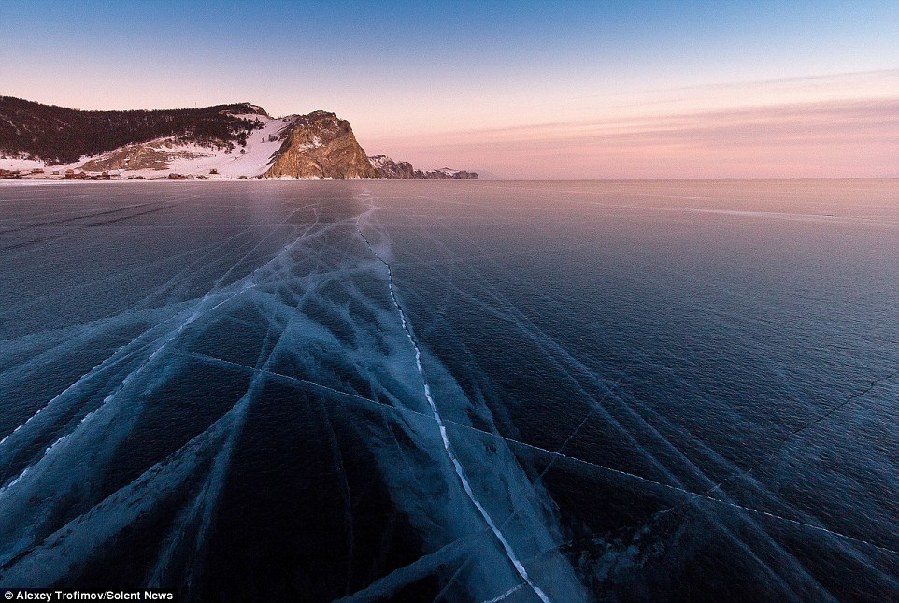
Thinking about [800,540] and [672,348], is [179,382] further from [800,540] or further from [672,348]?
[672,348]

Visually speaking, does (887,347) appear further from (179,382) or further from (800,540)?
(179,382)

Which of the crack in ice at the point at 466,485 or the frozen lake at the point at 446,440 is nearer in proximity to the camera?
the crack in ice at the point at 466,485

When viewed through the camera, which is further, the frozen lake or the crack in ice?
the frozen lake

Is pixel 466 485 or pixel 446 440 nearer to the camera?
pixel 466 485

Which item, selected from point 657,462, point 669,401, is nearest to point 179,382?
point 657,462

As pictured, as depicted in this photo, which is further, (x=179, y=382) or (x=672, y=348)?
(x=672, y=348)

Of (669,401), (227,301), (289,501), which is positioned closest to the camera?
(289,501)

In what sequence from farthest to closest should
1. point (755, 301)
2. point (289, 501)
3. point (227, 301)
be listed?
point (755, 301) < point (227, 301) < point (289, 501)
